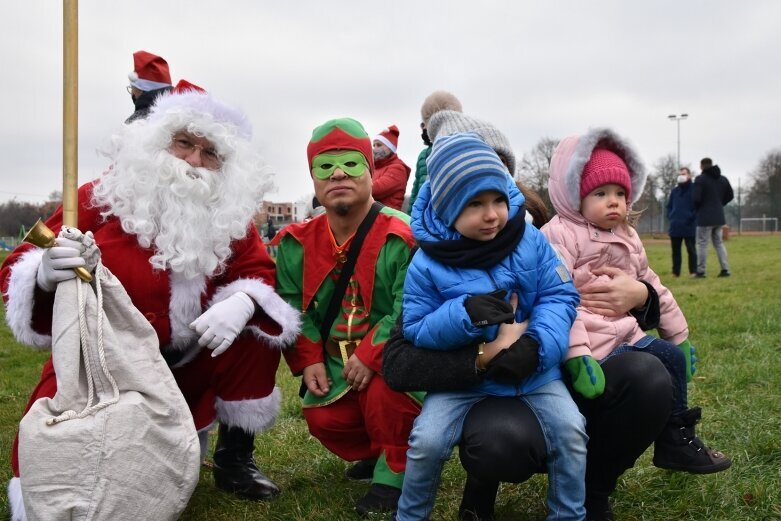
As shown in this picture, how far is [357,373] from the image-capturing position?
2809mm

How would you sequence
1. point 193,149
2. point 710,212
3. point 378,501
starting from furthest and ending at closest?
point 710,212 < point 193,149 < point 378,501

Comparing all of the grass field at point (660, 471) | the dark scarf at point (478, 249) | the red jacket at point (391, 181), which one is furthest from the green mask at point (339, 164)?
the red jacket at point (391, 181)

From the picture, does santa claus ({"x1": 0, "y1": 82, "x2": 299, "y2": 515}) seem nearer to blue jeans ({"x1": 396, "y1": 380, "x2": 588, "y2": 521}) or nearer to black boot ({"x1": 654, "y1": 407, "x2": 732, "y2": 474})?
blue jeans ({"x1": 396, "y1": 380, "x2": 588, "y2": 521})

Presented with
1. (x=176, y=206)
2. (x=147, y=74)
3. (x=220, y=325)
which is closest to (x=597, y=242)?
(x=220, y=325)

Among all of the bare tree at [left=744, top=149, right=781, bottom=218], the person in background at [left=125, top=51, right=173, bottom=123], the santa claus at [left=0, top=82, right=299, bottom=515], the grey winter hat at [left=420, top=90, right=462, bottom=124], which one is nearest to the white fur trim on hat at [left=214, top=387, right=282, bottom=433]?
the santa claus at [left=0, top=82, right=299, bottom=515]

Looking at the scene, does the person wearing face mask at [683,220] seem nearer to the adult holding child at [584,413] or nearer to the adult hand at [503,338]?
the adult holding child at [584,413]

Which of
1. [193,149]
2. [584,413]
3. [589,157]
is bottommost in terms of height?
[584,413]

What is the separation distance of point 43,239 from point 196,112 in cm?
104

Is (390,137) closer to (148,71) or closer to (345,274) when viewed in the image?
(148,71)

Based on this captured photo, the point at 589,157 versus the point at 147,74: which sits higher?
the point at 147,74

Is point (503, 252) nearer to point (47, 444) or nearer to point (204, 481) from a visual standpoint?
point (47, 444)

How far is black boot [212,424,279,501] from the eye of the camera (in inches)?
116

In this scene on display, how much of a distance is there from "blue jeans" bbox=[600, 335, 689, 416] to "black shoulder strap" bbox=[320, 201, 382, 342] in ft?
3.76

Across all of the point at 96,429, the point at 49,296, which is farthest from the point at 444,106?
the point at 96,429
